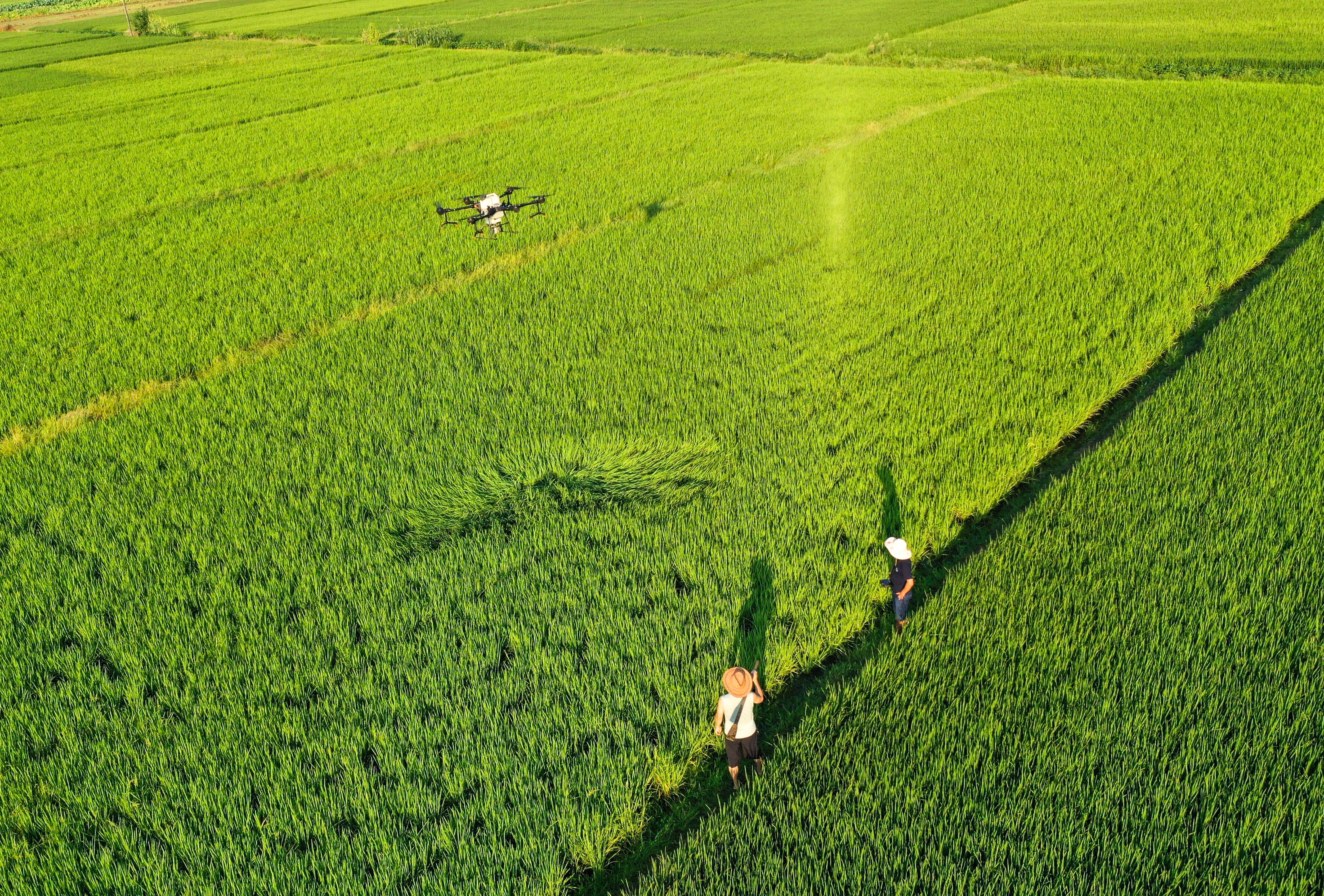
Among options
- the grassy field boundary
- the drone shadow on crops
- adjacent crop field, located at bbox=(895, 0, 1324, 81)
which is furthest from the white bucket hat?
adjacent crop field, located at bbox=(895, 0, 1324, 81)

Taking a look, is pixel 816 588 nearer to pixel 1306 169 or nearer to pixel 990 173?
pixel 990 173

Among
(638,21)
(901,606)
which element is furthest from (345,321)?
(638,21)

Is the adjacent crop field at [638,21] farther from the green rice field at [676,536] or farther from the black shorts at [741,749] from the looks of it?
the black shorts at [741,749]

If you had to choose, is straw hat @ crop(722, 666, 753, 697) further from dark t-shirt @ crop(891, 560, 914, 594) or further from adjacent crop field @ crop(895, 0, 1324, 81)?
adjacent crop field @ crop(895, 0, 1324, 81)

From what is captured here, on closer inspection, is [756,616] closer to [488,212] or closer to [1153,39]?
[488,212]

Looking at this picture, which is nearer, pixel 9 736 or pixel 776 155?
pixel 9 736

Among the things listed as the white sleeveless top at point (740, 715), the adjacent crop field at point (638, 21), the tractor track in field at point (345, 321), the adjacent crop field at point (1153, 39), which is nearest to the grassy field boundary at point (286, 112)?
the adjacent crop field at point (638, 21)

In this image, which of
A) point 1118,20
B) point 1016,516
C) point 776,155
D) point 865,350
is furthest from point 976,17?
point 1016,516
